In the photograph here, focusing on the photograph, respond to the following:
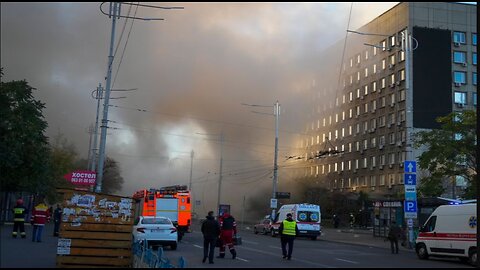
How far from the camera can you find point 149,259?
9.39m

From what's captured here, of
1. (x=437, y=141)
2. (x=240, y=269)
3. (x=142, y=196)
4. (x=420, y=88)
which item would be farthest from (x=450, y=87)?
(x=240, y=269)

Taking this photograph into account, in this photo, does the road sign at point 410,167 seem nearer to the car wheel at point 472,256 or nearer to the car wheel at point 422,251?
the car wheel at point 422,251

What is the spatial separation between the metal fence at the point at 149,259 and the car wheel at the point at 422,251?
11396 mm

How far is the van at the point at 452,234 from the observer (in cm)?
1647

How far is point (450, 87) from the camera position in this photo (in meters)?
60.8

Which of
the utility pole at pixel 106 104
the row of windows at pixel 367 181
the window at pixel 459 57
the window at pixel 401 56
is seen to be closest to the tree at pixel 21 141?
the utility pole at pixel 106 104

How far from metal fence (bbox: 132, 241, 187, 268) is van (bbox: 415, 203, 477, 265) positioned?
10.6 meters

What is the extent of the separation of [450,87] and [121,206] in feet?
187

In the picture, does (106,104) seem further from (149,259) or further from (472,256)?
(472,256)

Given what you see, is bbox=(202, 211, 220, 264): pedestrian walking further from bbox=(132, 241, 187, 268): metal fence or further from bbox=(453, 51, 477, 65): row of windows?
bbox=(453, 51, 477, 65): row of windows

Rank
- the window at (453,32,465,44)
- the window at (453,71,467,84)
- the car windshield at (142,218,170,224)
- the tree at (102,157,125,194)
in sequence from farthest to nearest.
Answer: the tree at (102,157,125,194)
the window at (453,32,465,44)
the window at (453,71,467,84)
the car windshield at (142,218,170,224)

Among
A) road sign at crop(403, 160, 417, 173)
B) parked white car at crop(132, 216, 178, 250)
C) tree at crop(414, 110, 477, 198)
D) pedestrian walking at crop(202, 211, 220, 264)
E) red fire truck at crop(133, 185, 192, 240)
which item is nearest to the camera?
pedestrian walking at crop(202, 211, 220, 264)

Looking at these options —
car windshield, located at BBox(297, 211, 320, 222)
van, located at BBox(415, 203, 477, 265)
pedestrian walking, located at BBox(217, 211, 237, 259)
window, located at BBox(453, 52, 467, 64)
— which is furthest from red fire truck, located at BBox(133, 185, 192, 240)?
window, located at BBox(453, 52, 467, 64)

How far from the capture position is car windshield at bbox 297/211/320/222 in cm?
3164
